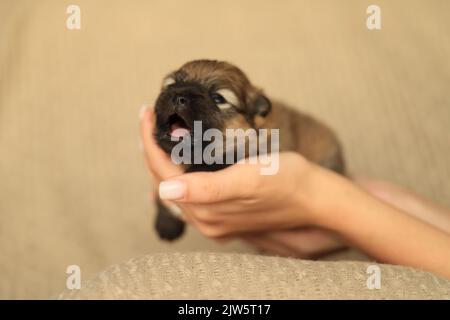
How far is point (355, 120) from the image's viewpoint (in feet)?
7.48

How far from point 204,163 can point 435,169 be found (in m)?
1.24

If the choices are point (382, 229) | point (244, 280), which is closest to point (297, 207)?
point (382, 229)

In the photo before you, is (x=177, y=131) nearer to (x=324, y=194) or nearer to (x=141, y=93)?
(x=324, y=194)

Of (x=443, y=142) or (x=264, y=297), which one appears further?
(x=443, y=142)

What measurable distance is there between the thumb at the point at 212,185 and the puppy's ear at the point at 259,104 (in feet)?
0.88

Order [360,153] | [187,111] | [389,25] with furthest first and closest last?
[389,25]
[360,153]
[187,111]

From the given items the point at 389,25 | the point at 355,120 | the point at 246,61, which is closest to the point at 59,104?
the point at 246,61

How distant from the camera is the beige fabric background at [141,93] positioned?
80.4 inches

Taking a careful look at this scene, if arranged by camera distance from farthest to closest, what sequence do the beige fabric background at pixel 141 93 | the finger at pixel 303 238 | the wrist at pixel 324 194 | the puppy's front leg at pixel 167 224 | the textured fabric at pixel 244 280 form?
the beige fabric background at pixel 141 93 < the puppy's front leg at pixel 167 224 < the finger at pixel 303 238 < the wrist at pixel 324 194 < the textured fabric at pixel 244 280

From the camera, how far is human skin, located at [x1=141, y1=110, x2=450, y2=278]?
47.6 inches

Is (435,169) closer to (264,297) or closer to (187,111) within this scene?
(187,111)

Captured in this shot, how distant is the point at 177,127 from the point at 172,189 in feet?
0.76

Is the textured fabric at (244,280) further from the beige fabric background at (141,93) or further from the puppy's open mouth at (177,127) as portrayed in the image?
the beige fabric background at (141,93)

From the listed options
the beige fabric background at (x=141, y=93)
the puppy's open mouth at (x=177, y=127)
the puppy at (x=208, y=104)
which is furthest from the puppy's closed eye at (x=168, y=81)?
the beige fabric background at (x=141, y=93)
